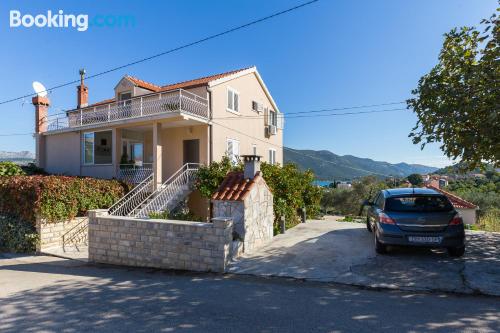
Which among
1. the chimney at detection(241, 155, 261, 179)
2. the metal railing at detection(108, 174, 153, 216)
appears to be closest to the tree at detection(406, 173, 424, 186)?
the chimney at detection(241, 155, 261, 179)

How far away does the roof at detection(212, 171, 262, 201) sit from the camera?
318 inches

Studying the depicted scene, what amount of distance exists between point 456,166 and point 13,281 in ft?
42.4

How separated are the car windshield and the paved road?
7.45 ft

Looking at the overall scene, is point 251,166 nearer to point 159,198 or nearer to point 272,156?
point 159,198

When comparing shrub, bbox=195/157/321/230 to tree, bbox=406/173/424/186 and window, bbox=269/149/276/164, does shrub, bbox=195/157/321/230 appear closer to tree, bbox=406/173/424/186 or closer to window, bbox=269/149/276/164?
Answer: window, bbox=269/149/276/164

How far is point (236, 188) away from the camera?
27.6 feet

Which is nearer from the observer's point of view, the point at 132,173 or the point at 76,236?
the point at 76,236

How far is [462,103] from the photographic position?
22.9ft

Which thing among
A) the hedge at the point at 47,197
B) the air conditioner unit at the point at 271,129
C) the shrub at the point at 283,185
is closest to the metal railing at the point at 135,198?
the hedge at the point at 47,197

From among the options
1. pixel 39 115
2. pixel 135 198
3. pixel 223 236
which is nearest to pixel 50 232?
pixel 135 198

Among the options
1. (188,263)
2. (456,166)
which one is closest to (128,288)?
(188,263)

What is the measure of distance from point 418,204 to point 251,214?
4.24 meters

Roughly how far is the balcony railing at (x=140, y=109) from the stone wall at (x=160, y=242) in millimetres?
6697

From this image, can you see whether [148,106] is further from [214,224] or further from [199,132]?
[214,224]
